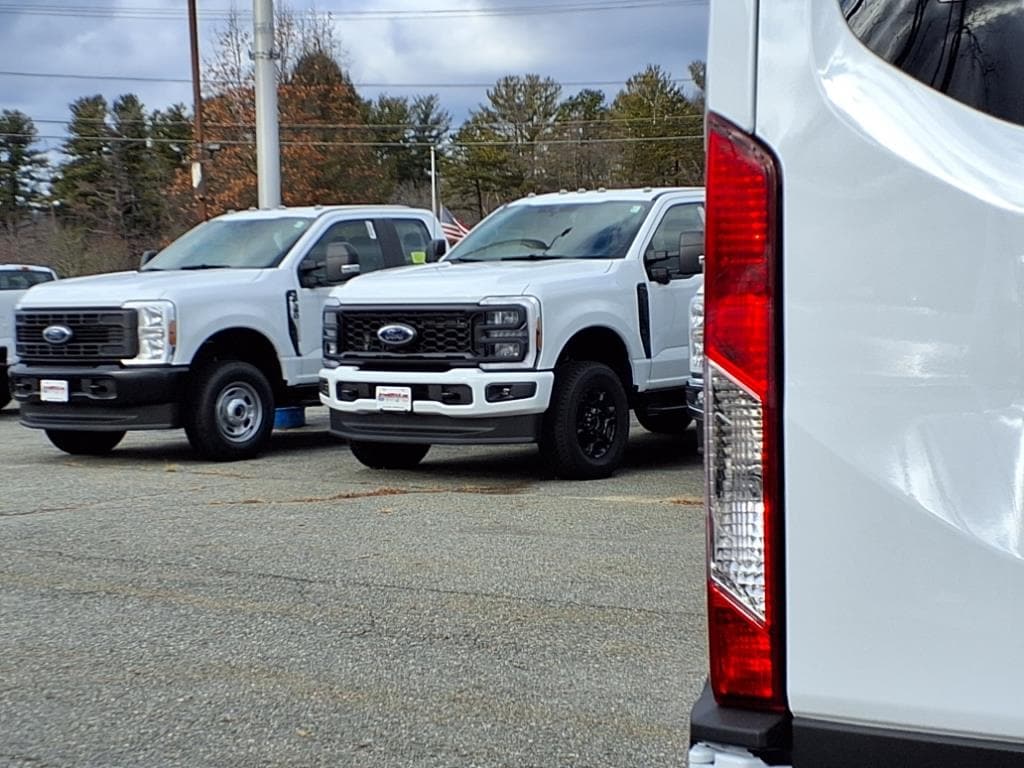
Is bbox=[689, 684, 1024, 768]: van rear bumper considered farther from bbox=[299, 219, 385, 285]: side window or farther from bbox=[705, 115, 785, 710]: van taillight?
bbox=[299, 219, 385, 285]: side window

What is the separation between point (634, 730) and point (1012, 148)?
2947 millimetres

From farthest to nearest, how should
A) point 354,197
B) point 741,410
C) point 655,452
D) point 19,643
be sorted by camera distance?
point 354,197 → point 655,452 → point 19,643 → point 741,410

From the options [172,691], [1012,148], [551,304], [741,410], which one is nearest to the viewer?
[1012,148]

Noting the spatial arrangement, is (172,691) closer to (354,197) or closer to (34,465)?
(34,465)

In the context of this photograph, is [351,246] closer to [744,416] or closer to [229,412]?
[229,412]

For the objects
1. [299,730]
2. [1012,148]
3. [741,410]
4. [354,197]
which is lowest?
[299,730]

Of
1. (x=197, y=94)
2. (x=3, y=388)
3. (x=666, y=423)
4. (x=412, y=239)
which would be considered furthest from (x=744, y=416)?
(x=197, y=94)

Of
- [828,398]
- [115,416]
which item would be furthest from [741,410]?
[115,416]

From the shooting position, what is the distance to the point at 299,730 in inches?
175

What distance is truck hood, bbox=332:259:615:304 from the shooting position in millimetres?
9164

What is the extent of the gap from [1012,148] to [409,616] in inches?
172

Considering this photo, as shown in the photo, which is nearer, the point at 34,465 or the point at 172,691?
the point at 172,691

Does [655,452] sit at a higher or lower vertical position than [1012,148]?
lower

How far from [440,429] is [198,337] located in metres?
2.43
